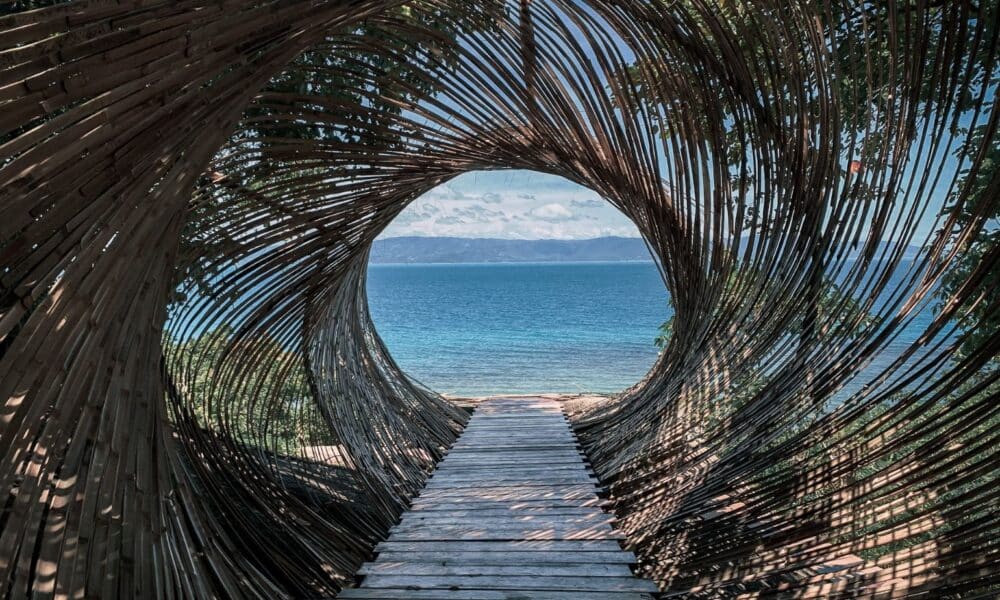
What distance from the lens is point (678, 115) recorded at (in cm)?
328

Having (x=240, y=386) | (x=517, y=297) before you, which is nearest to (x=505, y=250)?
(x=517, y=297)

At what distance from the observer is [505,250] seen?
4122 inches

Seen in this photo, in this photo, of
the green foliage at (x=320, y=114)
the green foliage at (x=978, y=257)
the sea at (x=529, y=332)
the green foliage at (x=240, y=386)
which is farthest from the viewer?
the sea at (x=529, y=332)

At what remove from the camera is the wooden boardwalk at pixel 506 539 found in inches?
88.8

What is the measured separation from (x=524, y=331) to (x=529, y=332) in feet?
1.36

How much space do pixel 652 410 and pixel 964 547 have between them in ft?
7.77

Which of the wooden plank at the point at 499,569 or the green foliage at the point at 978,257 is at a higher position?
the green foliage at the point at 978,257

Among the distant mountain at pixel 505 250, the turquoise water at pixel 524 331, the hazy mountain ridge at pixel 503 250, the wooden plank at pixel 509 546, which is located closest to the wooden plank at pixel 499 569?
the wooden plank at pixel 509 546

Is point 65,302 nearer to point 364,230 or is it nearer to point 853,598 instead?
point 853,598

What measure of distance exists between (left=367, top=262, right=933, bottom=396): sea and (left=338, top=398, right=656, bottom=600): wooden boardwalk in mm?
5172

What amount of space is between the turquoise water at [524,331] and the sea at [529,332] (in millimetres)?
56

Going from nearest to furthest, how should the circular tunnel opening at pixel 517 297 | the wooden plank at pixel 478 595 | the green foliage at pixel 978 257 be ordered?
the green foliage at pixel 978 257 → the wooden plank at pixel 478 595 → the circular tunnel opening at pixel 517 297

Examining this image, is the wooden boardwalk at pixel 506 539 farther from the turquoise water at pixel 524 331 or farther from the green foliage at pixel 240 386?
the turquoise water at pixel 524 331

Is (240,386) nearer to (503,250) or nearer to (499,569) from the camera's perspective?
(499,569)
